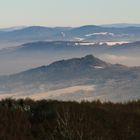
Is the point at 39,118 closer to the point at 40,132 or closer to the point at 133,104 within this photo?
the point at 40,132

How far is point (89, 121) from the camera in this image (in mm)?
14828

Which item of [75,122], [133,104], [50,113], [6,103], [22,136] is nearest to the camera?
[22,136]

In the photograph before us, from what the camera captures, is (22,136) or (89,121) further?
(89,121)

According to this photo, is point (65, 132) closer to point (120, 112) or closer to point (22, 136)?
point (22, 136)

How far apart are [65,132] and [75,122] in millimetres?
1960

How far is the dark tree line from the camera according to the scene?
13.3 metres

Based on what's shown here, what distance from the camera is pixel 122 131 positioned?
1460 centimetres

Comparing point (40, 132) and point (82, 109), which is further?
point (82, 109)

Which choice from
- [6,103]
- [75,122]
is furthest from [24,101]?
[75,122]

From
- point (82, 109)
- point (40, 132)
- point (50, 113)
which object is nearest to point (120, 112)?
point (82, 109)

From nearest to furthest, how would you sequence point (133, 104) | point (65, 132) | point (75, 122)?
point (65, 132)
point (75, 122)
point (133, 104)

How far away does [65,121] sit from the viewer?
541 inches

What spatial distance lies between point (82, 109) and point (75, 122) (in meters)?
1.68

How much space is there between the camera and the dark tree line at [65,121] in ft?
43.5
